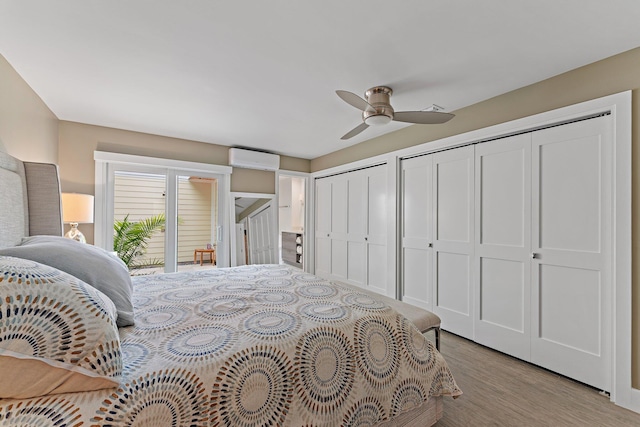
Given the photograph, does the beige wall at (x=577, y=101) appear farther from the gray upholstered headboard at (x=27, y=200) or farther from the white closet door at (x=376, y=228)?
the gray upholstered headboard at (x=27, y=200)

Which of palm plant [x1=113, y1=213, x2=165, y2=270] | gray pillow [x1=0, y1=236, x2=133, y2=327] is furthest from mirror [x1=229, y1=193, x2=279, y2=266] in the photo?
gray pillow [x1=0, y1=236, x2=133, y2=327]

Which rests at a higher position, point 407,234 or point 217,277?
point 407,234

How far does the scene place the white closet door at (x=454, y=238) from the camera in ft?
9.48


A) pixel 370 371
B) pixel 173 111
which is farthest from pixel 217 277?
pixel 173 111

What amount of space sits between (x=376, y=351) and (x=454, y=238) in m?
2.06

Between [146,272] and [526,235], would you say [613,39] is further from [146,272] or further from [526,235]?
[146,272]

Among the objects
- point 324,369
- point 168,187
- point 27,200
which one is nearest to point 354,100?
point 324,369

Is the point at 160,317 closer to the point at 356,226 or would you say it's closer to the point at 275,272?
the point at 275,272

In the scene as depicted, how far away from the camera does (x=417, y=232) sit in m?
3.43

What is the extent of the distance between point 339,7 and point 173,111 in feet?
7.32

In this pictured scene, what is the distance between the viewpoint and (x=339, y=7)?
1.54 metres

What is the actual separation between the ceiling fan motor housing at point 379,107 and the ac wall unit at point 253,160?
2.45m

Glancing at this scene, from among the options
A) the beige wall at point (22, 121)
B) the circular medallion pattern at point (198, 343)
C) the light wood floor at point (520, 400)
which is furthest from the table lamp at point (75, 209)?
the light wood floor at point (520, 400)

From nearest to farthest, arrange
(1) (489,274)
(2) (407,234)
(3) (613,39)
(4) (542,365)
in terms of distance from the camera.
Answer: (3) (613,39) < (4) (542,365) < (1) (489,274) < (2) (407,234)
